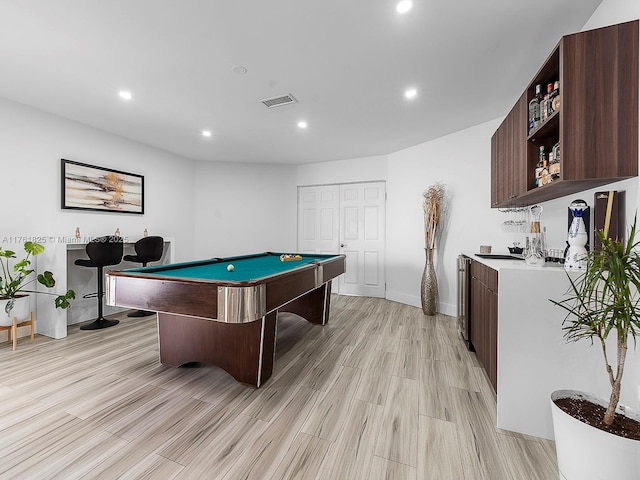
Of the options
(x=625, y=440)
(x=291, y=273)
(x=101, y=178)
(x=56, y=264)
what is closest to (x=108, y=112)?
(x=101, y=178)

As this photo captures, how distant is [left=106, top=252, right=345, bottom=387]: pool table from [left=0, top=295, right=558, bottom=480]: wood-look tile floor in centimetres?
19

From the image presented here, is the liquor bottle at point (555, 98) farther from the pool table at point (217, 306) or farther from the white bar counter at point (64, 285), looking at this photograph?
the white bar counter at point (64, 285)

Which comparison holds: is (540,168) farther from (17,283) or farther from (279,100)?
(17,283)

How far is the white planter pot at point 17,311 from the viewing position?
289cm

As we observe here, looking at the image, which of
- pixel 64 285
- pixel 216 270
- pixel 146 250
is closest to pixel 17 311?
pixel 64 285

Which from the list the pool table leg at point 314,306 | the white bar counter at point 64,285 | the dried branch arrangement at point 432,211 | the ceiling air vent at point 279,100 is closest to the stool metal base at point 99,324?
the white bar counter at point 64,285

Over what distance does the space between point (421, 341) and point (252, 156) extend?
13.7 feet

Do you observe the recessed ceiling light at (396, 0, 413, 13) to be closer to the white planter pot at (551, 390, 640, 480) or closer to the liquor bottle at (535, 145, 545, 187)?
the liquor bottle at (535, 145, 545, 187)

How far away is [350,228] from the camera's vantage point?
5.61 meters

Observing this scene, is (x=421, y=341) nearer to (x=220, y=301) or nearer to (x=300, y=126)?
(x=220, y=301)

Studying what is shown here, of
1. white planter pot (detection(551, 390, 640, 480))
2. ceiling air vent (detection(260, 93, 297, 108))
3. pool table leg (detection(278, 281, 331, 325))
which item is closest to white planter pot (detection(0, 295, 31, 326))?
pool table leg (detection(278, 281, 331, 325))

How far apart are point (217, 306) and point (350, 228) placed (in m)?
4.07

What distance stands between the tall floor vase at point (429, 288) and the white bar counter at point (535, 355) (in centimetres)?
241

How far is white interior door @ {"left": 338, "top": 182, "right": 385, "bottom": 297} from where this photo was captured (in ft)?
17.6
